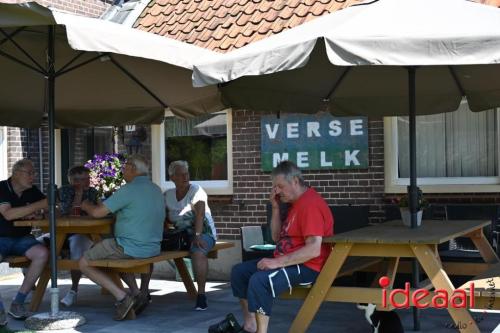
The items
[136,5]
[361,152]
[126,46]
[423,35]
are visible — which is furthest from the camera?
[136,5]

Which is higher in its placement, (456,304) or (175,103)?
(175,103)

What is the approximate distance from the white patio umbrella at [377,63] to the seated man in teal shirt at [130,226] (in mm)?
1107

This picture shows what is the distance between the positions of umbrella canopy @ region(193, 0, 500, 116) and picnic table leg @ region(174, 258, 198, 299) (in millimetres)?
1835

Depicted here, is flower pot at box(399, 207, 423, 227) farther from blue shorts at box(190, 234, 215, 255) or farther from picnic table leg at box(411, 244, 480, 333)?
blue shorts at box(190, 234, 215, 255)

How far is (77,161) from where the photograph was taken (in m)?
11.3

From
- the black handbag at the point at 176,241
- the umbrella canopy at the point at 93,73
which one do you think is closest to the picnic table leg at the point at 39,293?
the black handbag at the point at 176,241

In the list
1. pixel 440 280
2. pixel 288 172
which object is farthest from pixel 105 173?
pixel 440 280

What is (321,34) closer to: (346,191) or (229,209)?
(346,191)

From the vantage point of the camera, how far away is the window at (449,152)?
803 centimetres

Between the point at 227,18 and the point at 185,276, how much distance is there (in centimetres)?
357

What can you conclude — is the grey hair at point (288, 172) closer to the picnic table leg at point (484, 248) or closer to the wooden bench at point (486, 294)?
the wooden bench at point (486, 294)

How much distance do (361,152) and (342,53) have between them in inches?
156

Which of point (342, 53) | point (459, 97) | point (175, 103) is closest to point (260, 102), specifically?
point (175, 103)

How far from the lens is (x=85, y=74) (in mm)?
7473
